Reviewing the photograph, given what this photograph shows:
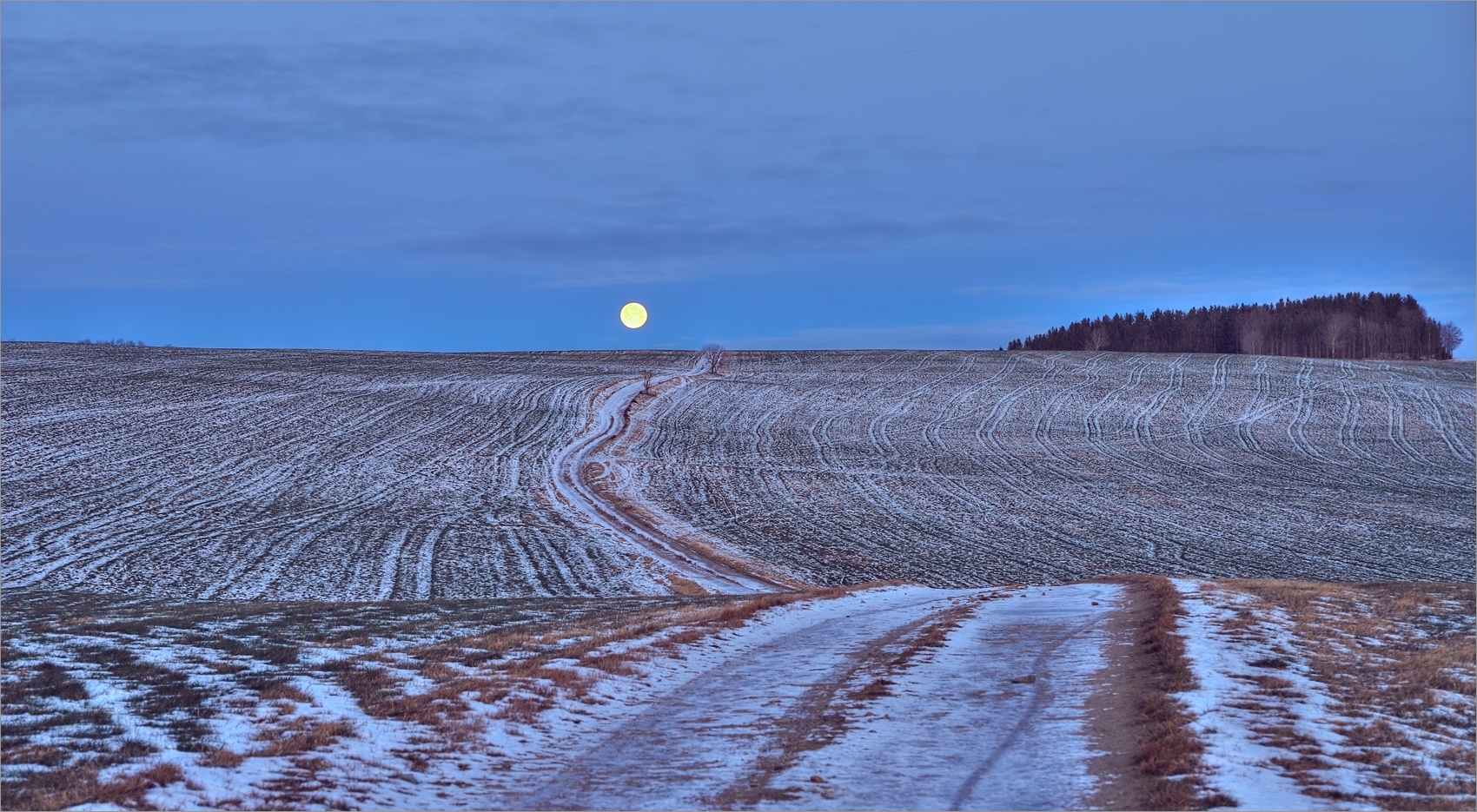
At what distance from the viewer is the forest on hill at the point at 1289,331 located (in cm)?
14350

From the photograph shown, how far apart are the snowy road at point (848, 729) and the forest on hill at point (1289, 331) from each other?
12874 cm

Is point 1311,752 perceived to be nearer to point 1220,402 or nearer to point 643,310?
point 1220,402

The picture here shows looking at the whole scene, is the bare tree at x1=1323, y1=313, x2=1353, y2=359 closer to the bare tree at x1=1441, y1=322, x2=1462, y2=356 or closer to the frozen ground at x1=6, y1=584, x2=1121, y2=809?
the bare tree at x1=1441, y1=322, x2=1462, y2=356

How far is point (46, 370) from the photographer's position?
2400 inches

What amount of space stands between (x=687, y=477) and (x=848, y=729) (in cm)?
3306

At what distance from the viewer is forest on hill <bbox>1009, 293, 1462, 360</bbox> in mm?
143500

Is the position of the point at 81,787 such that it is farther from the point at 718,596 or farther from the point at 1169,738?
the point at 718,596

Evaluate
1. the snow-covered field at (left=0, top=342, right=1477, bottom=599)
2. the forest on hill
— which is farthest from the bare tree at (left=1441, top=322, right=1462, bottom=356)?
the snow-covered field at (left=0, top=342, right=1477, bottom=599)

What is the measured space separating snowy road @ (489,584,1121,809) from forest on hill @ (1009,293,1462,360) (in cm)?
12874

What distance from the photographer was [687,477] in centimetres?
4309

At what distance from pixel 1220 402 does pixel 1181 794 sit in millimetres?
65636

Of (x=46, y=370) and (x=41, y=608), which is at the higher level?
(x=46, y=370)

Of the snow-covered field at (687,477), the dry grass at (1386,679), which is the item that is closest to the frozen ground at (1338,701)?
the dry grass at (1386,679)

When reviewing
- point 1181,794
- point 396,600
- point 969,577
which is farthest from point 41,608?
point 969,577
